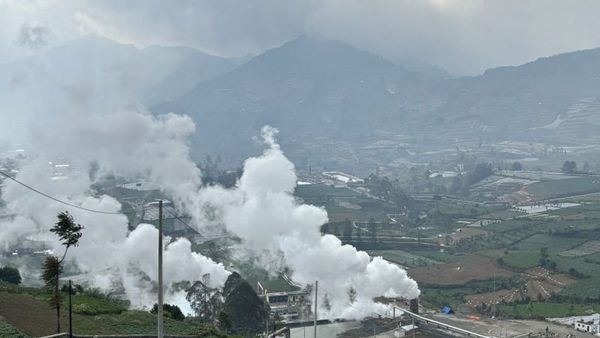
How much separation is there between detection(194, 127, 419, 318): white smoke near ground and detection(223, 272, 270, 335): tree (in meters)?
5.07

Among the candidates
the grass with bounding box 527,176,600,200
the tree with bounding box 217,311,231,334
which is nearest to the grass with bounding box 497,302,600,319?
the tree with bounding box 217,311,231,334

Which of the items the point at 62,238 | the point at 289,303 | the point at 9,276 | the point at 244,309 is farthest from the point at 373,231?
the point at 62,238

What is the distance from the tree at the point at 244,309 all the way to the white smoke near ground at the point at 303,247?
5.07 metres

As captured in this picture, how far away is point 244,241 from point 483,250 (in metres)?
24.9

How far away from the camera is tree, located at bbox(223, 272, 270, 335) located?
3189 cm

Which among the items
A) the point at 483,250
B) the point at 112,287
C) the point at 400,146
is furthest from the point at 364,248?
the point at 400,146

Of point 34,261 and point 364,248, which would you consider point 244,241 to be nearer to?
point 34,261

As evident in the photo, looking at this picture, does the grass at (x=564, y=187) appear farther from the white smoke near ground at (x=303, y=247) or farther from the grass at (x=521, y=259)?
the white smoke near ground at (x=303, y=247)

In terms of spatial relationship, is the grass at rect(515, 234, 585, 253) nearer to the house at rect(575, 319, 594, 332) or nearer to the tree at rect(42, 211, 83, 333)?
the house at rect(575, 319, 594, 332)

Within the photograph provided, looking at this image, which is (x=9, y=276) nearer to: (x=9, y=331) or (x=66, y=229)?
(x=9, y=331)

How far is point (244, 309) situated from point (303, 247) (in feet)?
26.0

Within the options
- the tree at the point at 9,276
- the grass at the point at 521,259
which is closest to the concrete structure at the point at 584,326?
the grass at the point at 521,259

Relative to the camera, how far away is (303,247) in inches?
1560

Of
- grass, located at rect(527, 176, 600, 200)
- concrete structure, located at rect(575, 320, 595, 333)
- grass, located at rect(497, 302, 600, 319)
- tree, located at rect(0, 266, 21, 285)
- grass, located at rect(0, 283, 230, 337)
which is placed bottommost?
concrete structure, located at rect(575, 320, 595, 333)
